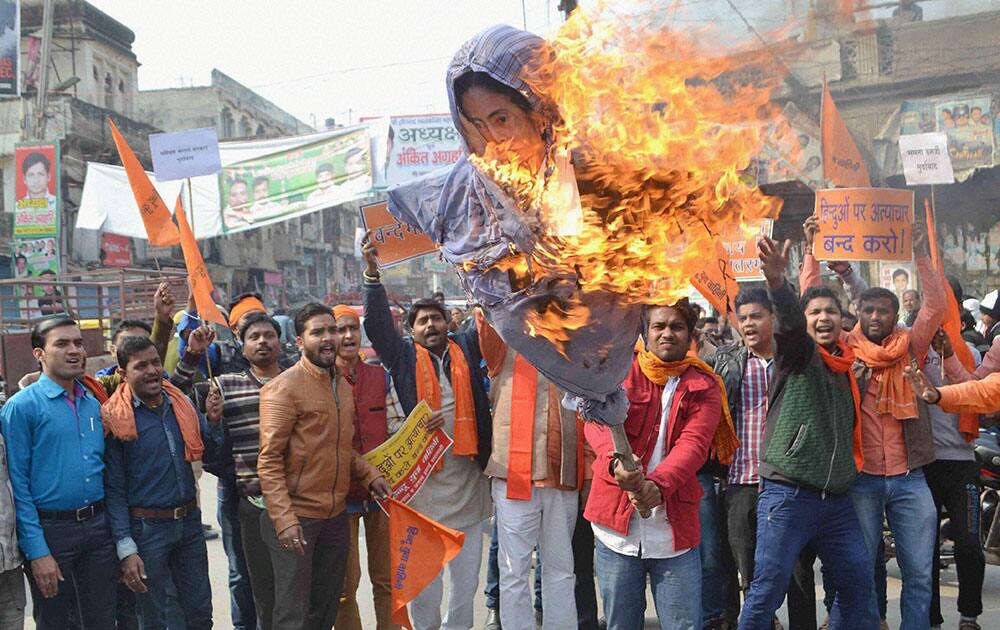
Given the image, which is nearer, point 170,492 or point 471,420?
point 170,492

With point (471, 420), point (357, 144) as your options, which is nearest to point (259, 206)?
point (357, 144)

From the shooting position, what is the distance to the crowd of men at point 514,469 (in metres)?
3.92

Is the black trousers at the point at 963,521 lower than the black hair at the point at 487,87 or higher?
lower

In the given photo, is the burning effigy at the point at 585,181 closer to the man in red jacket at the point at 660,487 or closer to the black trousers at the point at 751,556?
the man in red jacket at the point at 660,487

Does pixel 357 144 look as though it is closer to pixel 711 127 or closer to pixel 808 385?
pixel 808 385

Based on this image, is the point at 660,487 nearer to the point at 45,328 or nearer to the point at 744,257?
the point at 45,328

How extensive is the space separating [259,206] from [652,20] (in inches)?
563

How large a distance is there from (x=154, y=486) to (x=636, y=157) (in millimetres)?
A: 3081

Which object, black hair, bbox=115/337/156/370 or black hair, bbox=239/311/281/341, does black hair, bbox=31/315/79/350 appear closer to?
black hair, bbox=115/337/156/370

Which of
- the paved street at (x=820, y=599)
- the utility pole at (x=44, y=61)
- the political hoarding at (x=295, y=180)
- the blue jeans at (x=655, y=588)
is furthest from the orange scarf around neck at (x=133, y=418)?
the utility pole at (x=44, y=61)

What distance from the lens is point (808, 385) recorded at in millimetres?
4059

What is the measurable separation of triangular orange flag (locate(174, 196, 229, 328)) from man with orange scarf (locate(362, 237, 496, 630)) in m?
1.08

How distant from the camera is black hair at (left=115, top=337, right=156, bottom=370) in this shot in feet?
14.5

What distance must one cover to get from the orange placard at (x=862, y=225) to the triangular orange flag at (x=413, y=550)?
95.2 inches
